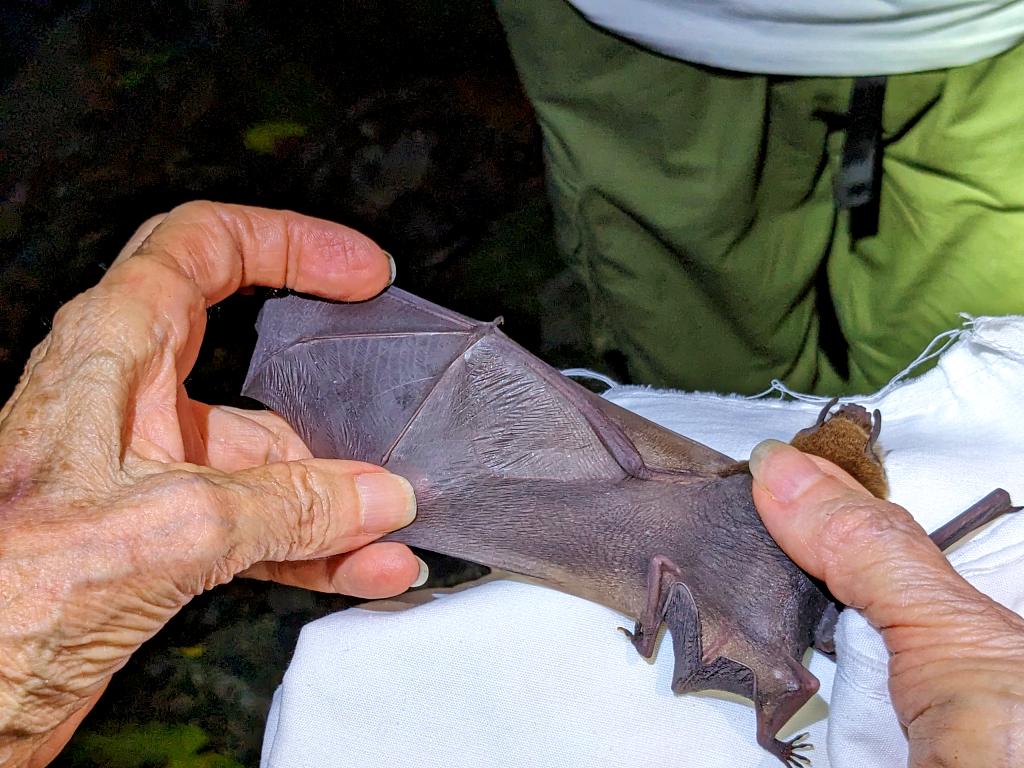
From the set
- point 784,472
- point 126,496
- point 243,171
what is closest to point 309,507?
point 126,496

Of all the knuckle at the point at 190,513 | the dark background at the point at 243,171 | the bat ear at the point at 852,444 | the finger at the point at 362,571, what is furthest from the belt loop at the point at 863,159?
the knuckle at the point at 190,513

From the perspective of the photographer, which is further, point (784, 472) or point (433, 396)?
point (433, 396)

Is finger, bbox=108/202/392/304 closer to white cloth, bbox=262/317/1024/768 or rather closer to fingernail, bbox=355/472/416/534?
fingernail, bbox=355/472/416/534

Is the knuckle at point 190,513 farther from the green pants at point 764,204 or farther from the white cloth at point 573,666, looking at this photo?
the green pants at point 764,204

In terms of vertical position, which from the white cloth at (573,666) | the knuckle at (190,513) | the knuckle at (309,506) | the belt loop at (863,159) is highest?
the belt loop at (863,159)

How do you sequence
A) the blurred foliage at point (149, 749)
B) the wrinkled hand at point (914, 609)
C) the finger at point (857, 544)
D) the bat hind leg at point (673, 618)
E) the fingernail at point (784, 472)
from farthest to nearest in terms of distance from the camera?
the blurred foliage at point (149, 749) < the bat hind leg at point (673, 618) < the fingernail at point (784, 472) < the finger at point (857, 544) < the wrinkled hand at point (914, 609)

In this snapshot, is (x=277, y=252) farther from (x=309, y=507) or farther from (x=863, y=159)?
(x=863, y=159)

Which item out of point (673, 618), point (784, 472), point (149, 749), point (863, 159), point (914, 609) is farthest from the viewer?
point (149, 749)
